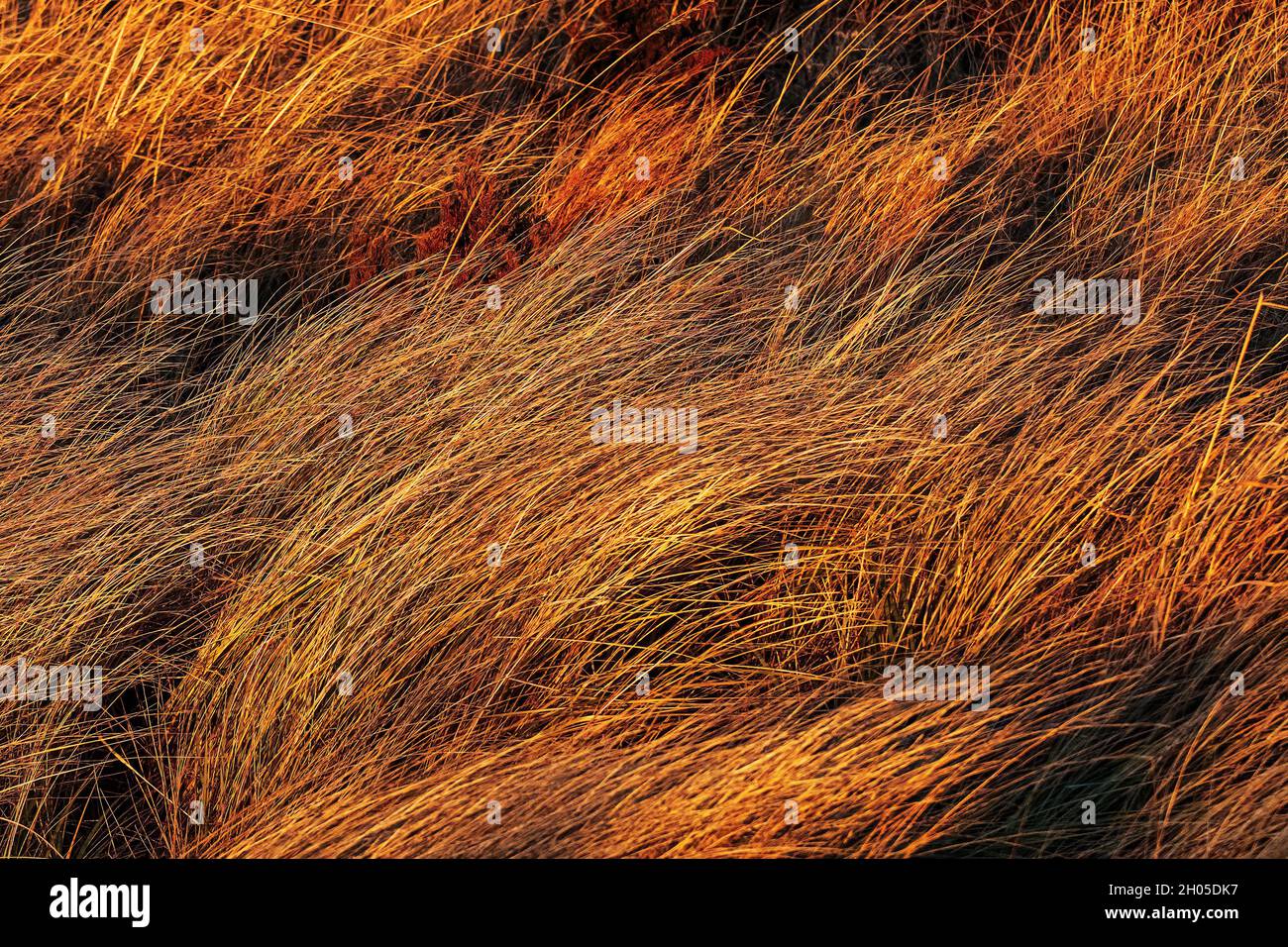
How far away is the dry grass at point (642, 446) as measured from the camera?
264cm

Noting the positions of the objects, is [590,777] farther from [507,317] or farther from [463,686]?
[507,317]

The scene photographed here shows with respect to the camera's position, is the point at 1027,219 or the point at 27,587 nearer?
the point at 27,587

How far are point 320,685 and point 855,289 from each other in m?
1.98

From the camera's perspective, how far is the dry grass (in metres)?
2.64

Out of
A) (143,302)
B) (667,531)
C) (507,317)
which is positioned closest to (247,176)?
(143,302)

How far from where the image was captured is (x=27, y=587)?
10.2 feet

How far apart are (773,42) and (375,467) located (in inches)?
102

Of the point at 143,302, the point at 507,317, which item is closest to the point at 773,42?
the point at 507,317

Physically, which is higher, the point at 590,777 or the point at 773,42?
the point at 773,42

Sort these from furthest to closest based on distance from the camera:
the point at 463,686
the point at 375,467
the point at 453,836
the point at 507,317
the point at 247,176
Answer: the point at 247,176, the point at 507,317, the point at 375,467, the point at 463,686, the point at 453,836

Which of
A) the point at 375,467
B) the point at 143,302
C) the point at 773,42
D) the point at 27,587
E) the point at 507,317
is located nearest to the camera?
the point at 27,587

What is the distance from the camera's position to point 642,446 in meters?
3.23

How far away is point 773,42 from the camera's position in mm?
4984

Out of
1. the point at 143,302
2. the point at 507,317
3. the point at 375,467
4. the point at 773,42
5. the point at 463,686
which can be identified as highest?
the point at 773,42
